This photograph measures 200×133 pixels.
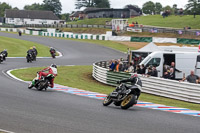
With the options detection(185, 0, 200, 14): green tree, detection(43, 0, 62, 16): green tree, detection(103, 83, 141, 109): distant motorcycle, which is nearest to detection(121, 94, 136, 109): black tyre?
detection(103, 83, 141, 109): distant motorcycle

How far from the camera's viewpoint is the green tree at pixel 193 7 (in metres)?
93.9

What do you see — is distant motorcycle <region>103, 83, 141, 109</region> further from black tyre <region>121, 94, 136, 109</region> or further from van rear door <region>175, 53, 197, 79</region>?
van rear door <region>175, 53, 197, 79</region>

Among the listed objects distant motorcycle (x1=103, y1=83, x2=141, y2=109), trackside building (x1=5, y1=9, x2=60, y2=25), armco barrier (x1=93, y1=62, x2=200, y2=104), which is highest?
trackside building (x1=5, y1=9, x2=60, y2=25)

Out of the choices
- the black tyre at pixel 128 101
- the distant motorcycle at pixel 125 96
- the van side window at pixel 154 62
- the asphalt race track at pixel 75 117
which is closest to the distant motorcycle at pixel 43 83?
the asphalt race track at pixel 75 117

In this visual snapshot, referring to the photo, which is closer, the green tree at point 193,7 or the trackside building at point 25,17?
the green tree at point 193,7

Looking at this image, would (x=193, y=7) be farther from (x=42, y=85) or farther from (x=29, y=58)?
(x=42, y=85)

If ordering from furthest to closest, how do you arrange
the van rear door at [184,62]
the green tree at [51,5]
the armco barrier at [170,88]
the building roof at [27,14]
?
the green tree at [51,5]
the building roof at [27,14]
the van rear door at [184,62]
the armco barrier at [170,88]

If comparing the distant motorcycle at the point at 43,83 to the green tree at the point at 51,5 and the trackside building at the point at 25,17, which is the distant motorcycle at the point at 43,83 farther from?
the green tree at the point at 51,5

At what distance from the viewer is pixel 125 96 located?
13070 millimetres

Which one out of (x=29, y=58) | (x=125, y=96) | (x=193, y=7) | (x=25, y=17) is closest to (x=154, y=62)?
(x=125, y=96)

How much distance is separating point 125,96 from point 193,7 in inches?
3464

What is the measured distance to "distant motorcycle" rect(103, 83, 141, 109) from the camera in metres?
12.9

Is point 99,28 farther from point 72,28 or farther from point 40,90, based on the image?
point 40,90

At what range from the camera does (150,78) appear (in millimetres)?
19641
